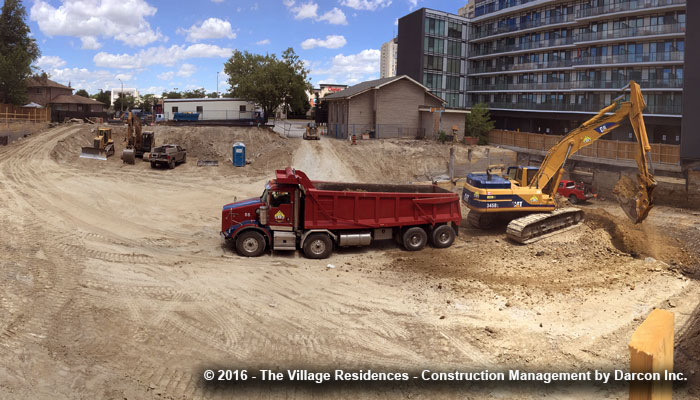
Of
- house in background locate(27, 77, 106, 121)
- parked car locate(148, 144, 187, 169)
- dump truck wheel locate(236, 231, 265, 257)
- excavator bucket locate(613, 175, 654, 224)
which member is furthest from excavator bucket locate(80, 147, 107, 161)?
house in background locate(27, 77, 106, 121)

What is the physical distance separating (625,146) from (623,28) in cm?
2155

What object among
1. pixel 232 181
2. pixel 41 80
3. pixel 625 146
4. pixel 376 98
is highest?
pixel 41 80

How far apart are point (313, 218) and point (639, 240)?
1307cm

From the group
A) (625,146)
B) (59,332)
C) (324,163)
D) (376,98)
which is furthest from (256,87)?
(59,332)

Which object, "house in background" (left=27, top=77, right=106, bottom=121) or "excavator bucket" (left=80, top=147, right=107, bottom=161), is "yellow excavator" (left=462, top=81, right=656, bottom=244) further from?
"house in background" (left=27, top=77, right=106, bottom=121)

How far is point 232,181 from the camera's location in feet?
111

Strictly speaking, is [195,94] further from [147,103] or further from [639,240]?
[639,240]

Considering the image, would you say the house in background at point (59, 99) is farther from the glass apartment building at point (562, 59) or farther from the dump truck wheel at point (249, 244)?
the dump truck wheel at point (249, 244)

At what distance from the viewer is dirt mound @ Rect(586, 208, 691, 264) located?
18.8m

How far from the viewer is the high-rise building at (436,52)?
6706cm

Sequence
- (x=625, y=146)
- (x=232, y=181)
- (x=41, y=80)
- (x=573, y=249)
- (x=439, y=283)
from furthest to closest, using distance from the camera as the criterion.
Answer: (x=41, y=80)
(x=625, y=146)
(x=232, y=181)
(x=573, y=249)
(x=439, y=283)

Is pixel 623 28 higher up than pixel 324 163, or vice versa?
pixel 623 28

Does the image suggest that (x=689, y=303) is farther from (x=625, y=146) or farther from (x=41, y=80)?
(x=41, y=80)

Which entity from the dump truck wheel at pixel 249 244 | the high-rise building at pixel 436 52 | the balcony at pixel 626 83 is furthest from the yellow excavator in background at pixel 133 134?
the balcony at pixel 626 83
